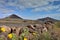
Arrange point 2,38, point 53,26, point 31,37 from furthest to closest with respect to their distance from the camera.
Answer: point 53,26 < point 31,37 < point 2,38

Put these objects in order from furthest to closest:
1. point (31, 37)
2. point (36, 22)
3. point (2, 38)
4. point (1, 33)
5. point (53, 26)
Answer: point (36, 22), point (53, 26), point (31, 37), point (1, 33), point (2, 38)

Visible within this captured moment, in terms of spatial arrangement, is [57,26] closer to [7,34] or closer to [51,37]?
[51,37]

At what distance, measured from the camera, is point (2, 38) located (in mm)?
3762

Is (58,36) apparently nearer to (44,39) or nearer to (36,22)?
(44,39)

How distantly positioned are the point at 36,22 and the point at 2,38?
2.71 m

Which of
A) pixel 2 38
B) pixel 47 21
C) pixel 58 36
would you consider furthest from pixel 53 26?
pixel 2 38

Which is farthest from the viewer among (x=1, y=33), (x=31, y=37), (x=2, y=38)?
(x=31, y=37)

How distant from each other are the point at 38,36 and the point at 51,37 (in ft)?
1.06

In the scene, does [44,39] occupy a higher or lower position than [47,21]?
lower

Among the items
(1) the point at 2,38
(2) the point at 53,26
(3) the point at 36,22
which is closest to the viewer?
(1) the point at 2,38

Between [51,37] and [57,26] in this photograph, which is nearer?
[51,37]

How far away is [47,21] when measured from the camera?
6512mm

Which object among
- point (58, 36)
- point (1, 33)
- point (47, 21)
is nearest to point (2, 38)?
point (1, 33)

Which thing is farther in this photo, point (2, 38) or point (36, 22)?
point (36, 22)
